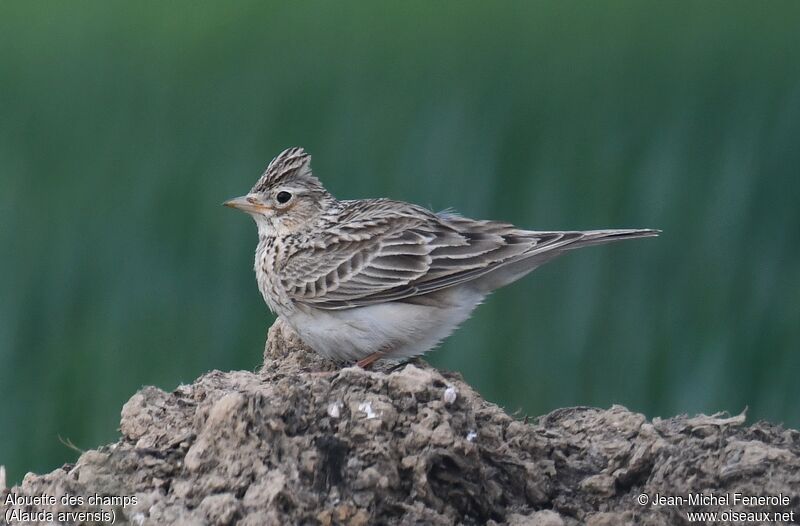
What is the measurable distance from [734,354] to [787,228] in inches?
31.7

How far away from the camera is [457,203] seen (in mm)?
7582

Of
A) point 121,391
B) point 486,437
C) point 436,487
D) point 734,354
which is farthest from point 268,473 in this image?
point 734,354

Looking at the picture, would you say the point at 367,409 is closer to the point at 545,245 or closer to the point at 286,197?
the point at 545,245

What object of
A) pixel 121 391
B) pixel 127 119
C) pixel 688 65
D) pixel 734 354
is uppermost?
pixel 688 65

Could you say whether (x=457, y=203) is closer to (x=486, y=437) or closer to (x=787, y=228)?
(x=787, y=228)

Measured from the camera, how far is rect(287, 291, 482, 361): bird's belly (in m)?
6.23

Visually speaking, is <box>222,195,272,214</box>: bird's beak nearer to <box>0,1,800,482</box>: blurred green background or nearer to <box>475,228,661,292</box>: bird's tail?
<box>0,1,800,482</box>: blurred green background

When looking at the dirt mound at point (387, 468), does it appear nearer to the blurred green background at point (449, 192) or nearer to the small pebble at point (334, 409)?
the small pebble at point (334, 409)

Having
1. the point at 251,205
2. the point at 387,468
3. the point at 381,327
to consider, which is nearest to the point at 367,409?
the point at 387,468

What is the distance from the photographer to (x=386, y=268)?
21.1 feet

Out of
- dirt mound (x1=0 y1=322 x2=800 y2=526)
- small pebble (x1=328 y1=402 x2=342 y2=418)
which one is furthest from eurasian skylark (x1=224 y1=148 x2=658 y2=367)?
small pebble (x1=328 y1=402 x2=342 y2=418)

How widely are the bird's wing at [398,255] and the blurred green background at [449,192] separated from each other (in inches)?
39.4

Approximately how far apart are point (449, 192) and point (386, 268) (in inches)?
51.7

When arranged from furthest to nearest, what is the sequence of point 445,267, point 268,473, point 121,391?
point 121,391
point 445,267
point 268,473
